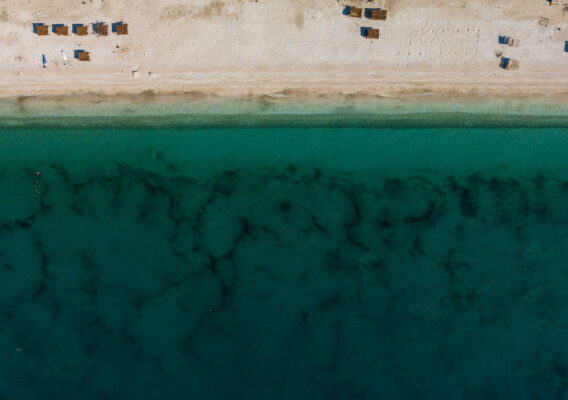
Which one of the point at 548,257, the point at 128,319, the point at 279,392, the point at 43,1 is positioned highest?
the point at 43,1

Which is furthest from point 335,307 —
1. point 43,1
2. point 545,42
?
point 43,1

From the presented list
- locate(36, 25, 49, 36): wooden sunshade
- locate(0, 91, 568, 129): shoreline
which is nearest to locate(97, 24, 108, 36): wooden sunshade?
locate(36, 25, 49, 36): wooden sunshade

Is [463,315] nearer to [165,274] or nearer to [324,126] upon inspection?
[324,126]

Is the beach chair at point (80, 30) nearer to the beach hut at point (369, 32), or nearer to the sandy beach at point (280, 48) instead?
the sandy beach at point (280, 48)

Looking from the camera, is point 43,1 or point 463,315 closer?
point 43,1

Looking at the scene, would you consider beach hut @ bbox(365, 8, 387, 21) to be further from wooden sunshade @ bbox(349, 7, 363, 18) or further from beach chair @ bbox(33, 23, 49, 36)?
beach chair @ bbox(33, 23, 49, 36)

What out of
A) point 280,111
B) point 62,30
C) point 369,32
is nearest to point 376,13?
point 369,32
